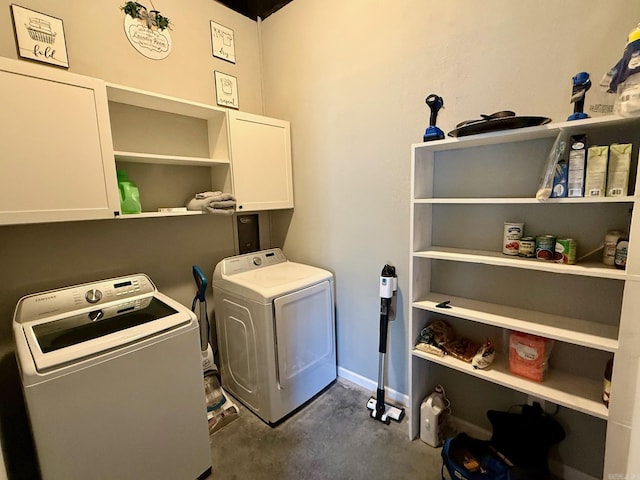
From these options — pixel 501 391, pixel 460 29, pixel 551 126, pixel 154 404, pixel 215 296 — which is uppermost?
pixel 460 29

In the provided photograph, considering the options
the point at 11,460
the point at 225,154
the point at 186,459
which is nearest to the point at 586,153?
the point at 225,154

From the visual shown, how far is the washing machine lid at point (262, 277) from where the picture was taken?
6.17ft

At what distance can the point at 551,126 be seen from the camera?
1.19 meters

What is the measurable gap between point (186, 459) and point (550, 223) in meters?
2.21

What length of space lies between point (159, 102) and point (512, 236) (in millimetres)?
→ 2182

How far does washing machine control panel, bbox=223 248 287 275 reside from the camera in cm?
222

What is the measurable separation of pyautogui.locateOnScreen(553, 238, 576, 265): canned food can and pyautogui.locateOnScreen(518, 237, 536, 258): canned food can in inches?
4.2

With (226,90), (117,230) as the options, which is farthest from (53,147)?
(226,90)

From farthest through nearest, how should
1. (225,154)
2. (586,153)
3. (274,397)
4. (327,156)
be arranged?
(327,156) → (225,154) → (274,397) → (586,153)

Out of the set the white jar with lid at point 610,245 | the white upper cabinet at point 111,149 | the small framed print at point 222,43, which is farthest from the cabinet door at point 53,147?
the white jar with lid at point 610,245

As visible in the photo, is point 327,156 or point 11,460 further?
point 327,156

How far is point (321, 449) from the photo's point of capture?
5.86 ft

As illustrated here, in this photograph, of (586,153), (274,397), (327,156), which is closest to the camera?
(586,153)

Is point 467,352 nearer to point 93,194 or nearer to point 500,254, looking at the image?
point 500,254
